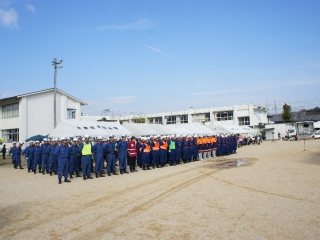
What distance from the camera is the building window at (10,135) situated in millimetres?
41000

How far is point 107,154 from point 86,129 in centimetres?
890

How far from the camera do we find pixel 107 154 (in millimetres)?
17250

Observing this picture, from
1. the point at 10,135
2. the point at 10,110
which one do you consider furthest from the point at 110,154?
the point at 10,110

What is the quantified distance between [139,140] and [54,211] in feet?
38.9

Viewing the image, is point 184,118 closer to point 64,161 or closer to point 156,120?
point 156,120

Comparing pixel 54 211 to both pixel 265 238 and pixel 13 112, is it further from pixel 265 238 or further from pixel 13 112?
pixel 13 112

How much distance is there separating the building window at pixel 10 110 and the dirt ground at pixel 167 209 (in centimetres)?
3026

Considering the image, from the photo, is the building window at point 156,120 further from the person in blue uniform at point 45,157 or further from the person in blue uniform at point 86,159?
the person in blue uniform at point 86,159

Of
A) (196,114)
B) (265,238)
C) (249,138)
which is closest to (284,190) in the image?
(265,238)

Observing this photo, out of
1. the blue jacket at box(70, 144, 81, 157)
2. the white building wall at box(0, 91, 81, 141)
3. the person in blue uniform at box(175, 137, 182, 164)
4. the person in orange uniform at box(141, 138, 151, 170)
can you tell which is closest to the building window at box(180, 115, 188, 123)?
the white building wall at box(0, 91, 81, 141)

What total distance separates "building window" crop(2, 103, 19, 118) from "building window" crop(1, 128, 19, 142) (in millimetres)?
1843

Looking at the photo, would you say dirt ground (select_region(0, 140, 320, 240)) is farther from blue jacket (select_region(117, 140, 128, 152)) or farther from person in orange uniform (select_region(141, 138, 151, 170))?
person in orange uniform (select_region(141, 138, 151, 170))

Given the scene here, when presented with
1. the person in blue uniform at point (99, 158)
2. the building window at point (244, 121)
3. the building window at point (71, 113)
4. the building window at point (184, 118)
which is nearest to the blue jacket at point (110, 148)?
the person in blue uniform at point (99, 158)

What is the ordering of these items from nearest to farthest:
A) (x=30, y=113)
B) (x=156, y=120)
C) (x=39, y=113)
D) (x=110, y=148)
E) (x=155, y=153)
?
(x=110, y=148) → (x=155, y=153) → (x=30, y=113) → (x=39, y=113) → (x=156, y=120)
